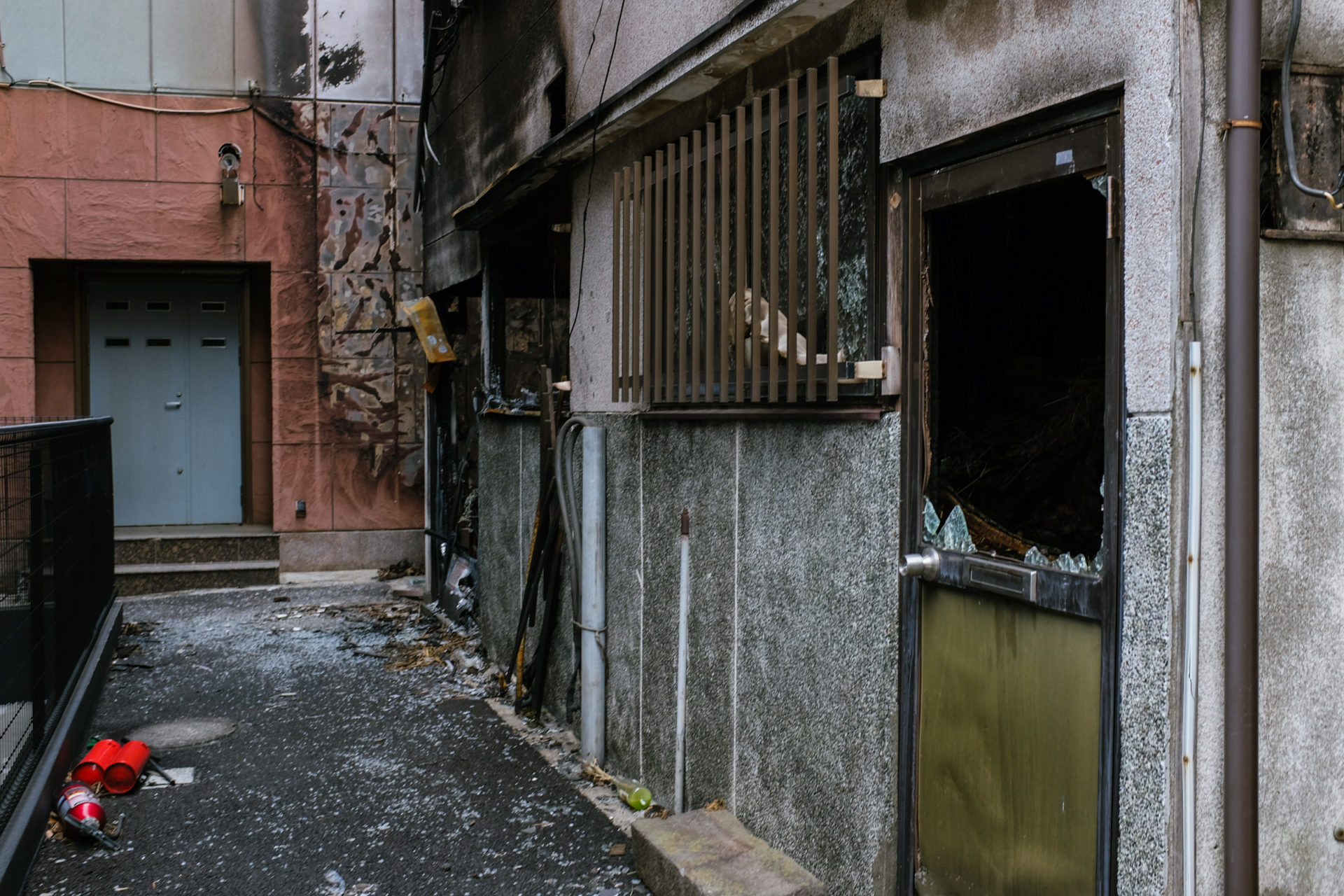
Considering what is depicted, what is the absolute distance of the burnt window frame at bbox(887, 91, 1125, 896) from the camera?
96.9 inches

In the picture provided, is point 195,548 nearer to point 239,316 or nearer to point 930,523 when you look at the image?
point 239,316

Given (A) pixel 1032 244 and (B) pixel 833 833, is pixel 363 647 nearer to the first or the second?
(B) pixel 833 833

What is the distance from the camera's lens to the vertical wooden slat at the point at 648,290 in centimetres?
458

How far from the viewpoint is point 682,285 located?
13.7 feet

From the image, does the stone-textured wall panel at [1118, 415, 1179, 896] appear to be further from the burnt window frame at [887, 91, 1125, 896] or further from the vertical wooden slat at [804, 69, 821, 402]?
the vertical wooden slat at [804, 69, 821, 402]

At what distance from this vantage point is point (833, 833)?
3.54 meters

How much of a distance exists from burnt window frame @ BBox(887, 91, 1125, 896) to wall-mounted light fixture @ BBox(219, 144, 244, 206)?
9457 mm

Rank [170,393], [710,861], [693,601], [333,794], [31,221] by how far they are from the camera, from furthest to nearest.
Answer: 1. [170,393]
2. [31,221]
3. [333,794]
4. [693,601]
5. [710,861]

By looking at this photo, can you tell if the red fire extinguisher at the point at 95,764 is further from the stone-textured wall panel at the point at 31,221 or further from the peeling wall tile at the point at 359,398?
the stone-textured wall panel at the point at 31,221

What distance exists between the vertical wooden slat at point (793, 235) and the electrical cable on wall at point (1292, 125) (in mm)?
1437

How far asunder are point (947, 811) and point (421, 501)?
9.34m

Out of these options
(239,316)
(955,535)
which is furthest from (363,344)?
(955,535)

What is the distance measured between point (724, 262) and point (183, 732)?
4.42 m

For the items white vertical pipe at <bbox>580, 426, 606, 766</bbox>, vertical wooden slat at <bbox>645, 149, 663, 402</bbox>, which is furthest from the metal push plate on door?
white vertical pipe at <bbox>580, 426, 606, 766</bbox>
